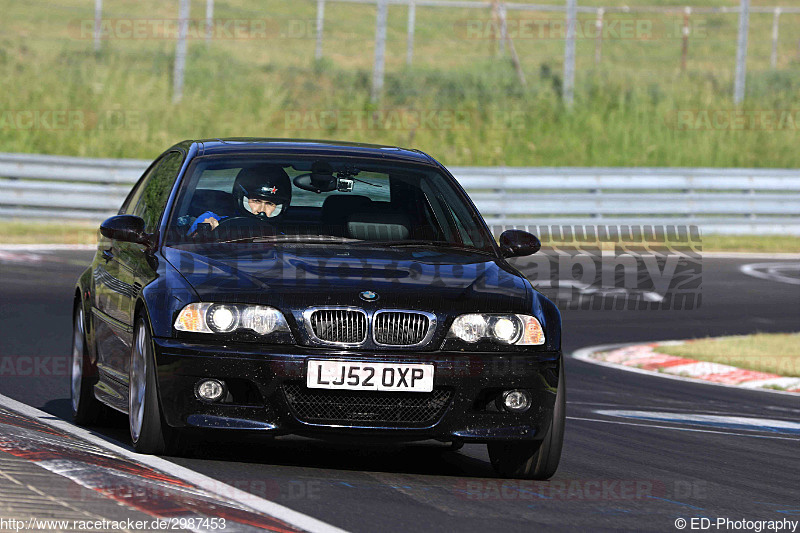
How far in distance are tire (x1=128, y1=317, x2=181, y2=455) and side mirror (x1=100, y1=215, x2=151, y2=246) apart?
682 millimetres

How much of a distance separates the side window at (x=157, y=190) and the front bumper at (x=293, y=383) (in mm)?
1435

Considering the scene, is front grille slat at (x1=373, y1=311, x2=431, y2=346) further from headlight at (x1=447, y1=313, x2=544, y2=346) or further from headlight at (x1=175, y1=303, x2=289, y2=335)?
headlight at (x1=175, y1=303, x2=289, y2=335)

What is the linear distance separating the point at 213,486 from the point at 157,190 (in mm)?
2716

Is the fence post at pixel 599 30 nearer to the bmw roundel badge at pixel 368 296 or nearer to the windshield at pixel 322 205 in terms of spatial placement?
the windshield at pixel 322 205

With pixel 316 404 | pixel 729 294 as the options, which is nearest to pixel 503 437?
pixel 316 404

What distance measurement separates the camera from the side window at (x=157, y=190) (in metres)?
8.07

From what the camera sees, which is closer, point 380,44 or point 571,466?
point 571,466

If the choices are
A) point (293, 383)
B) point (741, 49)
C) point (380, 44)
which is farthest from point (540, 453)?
point (741, 49)

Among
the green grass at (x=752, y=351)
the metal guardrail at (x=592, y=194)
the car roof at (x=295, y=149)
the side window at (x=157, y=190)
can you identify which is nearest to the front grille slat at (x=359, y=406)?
the side window at (x=157, y=190)

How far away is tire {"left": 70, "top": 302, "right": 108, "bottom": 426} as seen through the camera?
826cm

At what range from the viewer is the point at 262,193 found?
7.91 meters

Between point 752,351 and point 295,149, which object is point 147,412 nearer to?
point 295,149

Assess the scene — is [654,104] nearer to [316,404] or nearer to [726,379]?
[726,379]

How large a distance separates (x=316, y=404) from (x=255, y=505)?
34.2 inches
